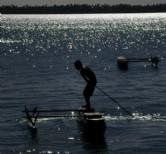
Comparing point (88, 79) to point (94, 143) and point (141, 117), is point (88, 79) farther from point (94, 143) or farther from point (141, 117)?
point (141, 117)

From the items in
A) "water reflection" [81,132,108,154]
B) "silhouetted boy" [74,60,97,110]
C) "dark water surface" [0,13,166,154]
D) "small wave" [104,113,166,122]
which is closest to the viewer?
"water reflection" [81,132,108,154]

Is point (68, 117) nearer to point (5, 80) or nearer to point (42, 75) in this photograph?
point (5, 80)

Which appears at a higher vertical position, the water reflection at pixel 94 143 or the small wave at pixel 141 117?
the water reflection at pixel 94 143

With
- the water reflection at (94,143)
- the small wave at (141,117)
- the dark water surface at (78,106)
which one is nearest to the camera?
the water reflection at (94,143)

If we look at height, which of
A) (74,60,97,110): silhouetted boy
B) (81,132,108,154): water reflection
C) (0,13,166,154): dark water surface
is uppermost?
(74,60,97,110): silhouetted boy

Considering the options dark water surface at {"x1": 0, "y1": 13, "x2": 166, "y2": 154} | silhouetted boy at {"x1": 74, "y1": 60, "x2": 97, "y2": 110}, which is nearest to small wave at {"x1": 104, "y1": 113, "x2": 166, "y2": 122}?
dark water surface at {"x1": 0, "y1": 13, "x2": 166, "y2": 154}

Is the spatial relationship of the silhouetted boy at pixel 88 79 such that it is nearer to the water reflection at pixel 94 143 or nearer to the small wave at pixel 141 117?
the water reflection at pixel 94 143

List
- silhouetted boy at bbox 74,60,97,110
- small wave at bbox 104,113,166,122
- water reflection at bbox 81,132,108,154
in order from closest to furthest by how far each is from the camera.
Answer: water reflection at bbox 81,132,108,154, silhouetted boy at bbox 74,60,97,110, small wave at bbox 104,113,166,122

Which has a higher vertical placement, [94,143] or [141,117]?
[94,143]

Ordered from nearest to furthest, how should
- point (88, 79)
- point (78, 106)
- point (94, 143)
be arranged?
point (94, 143) < point (88, 79) < point (78, 106)

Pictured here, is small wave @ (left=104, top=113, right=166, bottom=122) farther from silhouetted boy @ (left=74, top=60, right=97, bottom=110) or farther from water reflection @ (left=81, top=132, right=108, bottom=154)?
water reflection @ (left=81, top=132, right=108, bottom=154)

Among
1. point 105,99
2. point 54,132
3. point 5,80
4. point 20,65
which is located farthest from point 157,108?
point 20,65

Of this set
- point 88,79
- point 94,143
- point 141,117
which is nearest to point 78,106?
point 141,117

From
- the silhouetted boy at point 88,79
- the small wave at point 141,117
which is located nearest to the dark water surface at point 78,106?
the small wave at point 141,117
